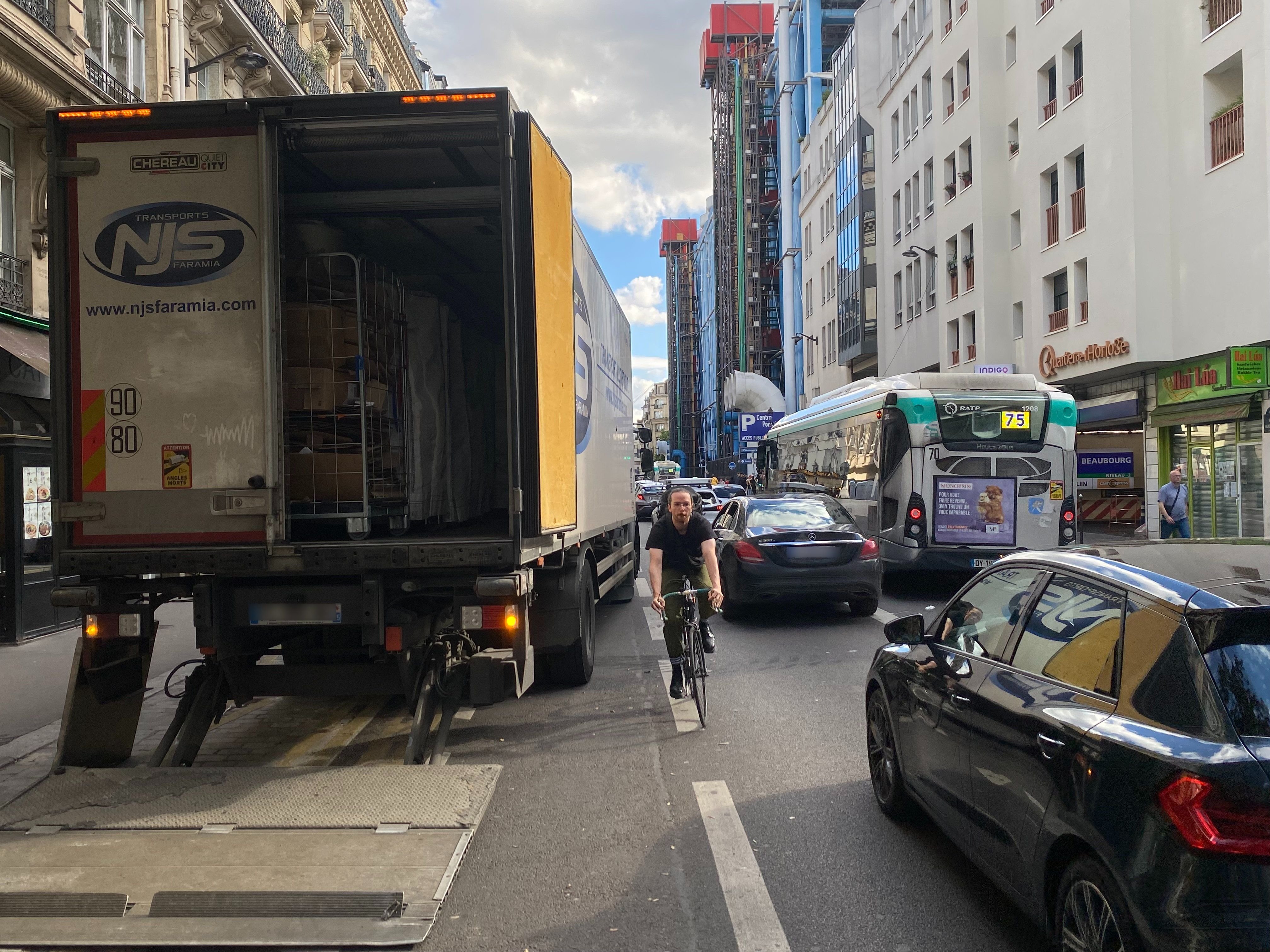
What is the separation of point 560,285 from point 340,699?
13.2ft

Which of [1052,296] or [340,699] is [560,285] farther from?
[1052,296]

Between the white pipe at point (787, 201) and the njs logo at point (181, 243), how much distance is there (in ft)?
189

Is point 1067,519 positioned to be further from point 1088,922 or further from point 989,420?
point 1088,922

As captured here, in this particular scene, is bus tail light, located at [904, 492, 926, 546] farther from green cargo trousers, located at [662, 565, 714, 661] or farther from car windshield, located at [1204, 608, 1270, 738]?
car windshield, located at [1204, 608, 1270, 738]

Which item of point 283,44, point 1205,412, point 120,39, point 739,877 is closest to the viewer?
point 739,877

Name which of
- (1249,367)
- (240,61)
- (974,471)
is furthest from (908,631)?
(1249,367)

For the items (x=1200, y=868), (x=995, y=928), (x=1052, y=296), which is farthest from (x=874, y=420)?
(x=1052, y=296)

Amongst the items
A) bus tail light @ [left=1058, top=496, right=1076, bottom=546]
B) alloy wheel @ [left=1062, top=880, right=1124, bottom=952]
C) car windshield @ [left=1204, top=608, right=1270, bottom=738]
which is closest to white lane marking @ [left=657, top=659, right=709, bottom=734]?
alloy wheel @ [left=1062, top=880, right=1124, bottom=952]

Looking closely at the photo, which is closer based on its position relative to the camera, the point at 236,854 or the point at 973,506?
the point at 236,854

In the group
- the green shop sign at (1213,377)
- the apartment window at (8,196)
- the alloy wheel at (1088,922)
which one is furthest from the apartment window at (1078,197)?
the alloy wheel at (1088,922)

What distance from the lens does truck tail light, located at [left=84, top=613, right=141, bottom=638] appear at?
5730 millimetres

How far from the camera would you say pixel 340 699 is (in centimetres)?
823

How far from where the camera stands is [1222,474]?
21.6 m

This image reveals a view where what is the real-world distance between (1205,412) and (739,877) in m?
21.0
